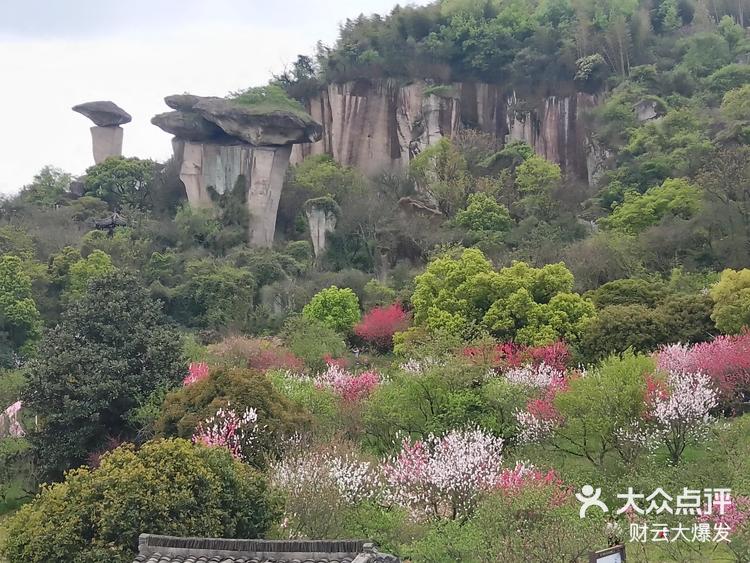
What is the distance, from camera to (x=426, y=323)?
25.3 metres

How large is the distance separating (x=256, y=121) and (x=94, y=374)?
24.1 m

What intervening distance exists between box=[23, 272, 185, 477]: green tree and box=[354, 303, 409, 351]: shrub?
892cm

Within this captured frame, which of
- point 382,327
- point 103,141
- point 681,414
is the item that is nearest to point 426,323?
point 382,327

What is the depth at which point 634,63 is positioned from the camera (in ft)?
150

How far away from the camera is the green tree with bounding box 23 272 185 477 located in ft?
60.5

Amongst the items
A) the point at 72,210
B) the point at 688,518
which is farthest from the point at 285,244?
the point at 688,518

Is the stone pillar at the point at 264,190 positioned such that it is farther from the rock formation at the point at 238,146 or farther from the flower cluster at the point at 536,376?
the flower cluster at the point at 536,376

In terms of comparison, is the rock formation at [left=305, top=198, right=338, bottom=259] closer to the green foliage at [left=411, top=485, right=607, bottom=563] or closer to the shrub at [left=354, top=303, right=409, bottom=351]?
the shrub at [left=354, top=303, right=409, bottom=351]

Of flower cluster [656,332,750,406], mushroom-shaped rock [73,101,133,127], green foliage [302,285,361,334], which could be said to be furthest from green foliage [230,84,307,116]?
flower cluster [656,332,750,406]

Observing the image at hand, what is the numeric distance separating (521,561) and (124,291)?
13.3 meters

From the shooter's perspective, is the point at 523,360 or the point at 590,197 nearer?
the point at 523,360

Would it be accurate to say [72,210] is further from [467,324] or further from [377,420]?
[377,420]

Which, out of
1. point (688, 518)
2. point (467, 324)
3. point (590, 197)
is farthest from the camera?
point (590, 197)

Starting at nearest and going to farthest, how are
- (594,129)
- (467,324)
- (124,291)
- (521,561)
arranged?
1. (521,561)
2. (124,291)
3. (467,324)
4. (594,129)
